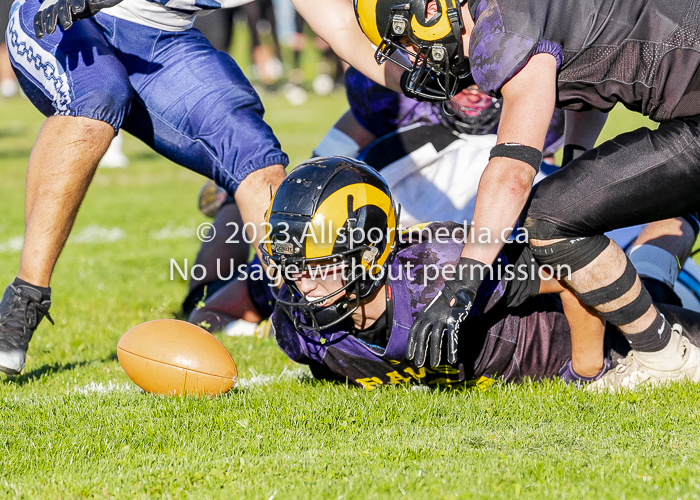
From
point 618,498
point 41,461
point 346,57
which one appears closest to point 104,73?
point 346,57

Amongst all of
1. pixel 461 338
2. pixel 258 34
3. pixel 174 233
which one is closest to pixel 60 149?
pixel 461 338

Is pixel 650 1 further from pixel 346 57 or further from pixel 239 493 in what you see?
pixel 239 493

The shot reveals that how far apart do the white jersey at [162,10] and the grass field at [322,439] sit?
5.45ft

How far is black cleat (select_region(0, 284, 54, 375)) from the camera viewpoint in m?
3.60

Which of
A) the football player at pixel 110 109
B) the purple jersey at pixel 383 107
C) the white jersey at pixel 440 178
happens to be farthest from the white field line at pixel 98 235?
the football player at pixel 110 109

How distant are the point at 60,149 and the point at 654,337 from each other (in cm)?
261

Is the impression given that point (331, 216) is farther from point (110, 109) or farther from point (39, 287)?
point (39, 287)

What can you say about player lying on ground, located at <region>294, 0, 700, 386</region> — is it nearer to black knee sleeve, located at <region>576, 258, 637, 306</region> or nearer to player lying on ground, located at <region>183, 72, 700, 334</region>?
black knee sleeve, located at <region>576, 258, 637, 306</region>

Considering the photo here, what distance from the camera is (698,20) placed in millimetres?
3018

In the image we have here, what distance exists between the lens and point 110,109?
12.2ft

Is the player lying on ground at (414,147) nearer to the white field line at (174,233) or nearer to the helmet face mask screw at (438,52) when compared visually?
the helmet face mask screw at (438,52)

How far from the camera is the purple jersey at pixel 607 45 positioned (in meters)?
2.88

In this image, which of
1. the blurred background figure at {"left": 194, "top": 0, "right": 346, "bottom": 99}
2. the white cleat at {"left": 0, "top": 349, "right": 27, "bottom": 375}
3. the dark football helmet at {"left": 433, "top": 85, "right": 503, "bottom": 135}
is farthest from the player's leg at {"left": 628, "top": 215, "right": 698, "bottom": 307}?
the blurred background figure at {"left": 194, "top": 0, "right": 346, "bottom": 99}

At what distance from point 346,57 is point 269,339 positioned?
1.68 metres
